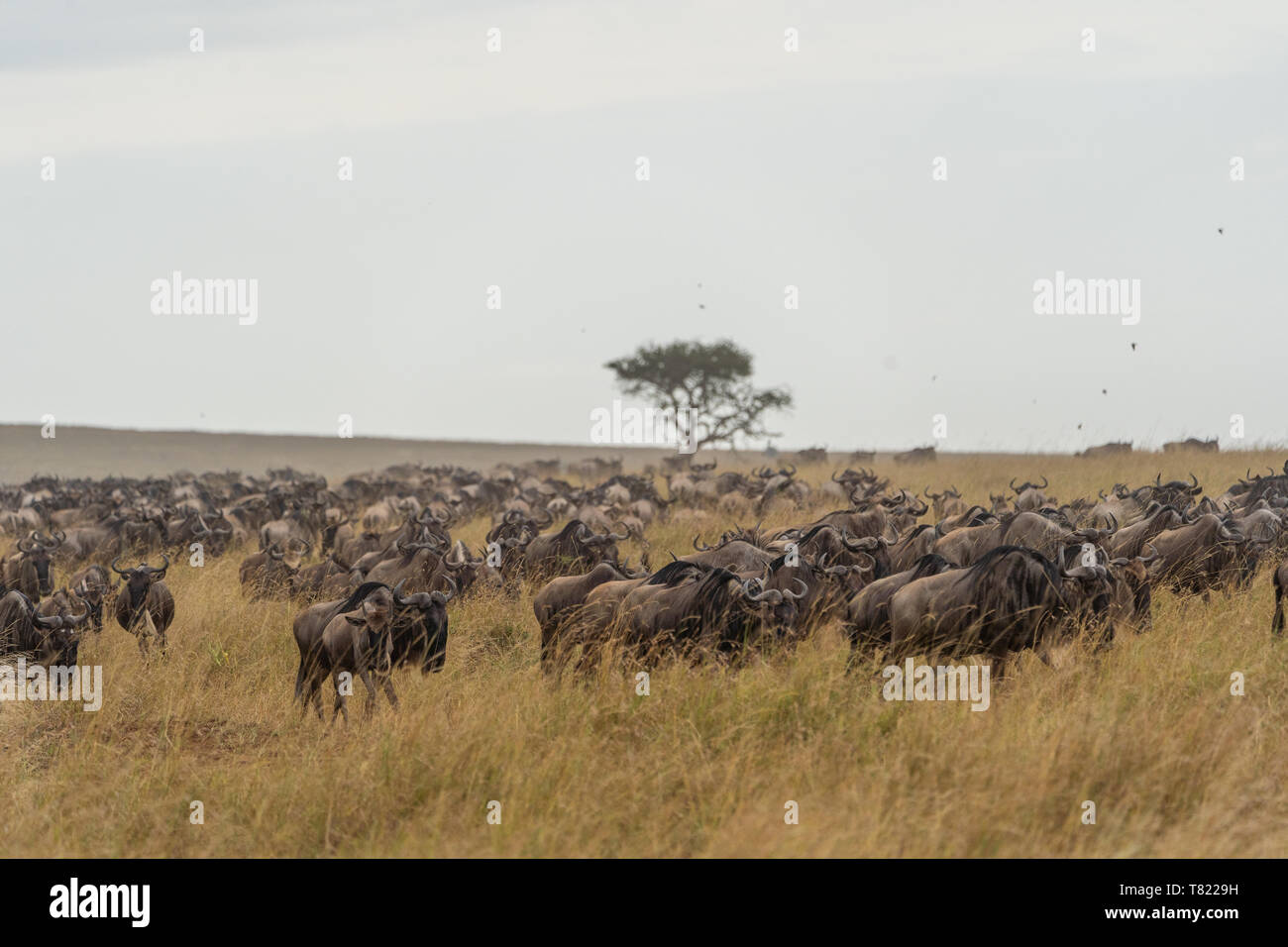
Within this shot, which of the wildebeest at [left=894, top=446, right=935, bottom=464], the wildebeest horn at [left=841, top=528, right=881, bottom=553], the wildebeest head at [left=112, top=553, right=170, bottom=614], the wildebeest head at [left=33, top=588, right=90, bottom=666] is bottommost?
the wildebeest head at [left=33, top=588, right=90, bottom=666]

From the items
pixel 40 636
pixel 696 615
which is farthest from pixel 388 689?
pixel 40 636

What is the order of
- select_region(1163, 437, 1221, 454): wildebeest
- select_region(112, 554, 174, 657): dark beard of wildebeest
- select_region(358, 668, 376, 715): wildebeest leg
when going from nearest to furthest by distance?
select_region(358, 668, 376, 715): wildebeest leg < select_region(112, 554, 174, 657): dark beard of wildebeest < select_region(1163, 437, 1221, 454): wildebeest

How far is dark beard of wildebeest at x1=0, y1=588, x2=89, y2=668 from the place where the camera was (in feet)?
31.0

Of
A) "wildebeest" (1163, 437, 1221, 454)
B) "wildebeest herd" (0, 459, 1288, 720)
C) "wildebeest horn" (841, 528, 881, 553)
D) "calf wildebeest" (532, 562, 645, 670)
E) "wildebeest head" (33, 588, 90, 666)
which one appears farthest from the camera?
"wildebeest" (1163, 437, 1221, 454)

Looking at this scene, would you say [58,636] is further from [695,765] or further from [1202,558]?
[1202,558]

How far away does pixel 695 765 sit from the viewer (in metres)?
6.49

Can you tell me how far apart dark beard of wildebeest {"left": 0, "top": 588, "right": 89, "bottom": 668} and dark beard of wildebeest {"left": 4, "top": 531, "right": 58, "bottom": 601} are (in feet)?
15.3

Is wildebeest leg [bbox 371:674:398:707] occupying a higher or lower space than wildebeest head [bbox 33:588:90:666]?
lower

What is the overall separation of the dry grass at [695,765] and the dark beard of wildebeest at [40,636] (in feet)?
2.06

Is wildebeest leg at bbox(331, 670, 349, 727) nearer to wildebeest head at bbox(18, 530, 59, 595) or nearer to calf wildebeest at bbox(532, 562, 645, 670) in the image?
calf wildebeest at bbox(532, 562, 645, 670)

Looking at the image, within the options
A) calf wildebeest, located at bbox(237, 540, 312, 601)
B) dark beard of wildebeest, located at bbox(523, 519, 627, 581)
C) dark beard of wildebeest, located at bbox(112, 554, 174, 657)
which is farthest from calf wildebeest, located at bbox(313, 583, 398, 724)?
calf wildebeest, located at bbox(237, 540, 312, 601)

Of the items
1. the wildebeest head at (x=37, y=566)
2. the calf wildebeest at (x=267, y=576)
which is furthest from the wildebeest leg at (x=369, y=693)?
the wildebeest head at (x=37, y=566)
